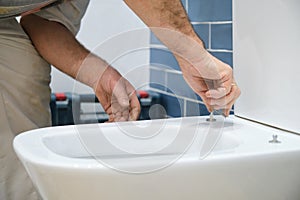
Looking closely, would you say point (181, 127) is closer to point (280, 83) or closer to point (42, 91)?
point (280, 83)

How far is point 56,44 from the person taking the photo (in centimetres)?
106

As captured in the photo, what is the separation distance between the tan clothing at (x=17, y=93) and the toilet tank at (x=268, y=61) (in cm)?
44

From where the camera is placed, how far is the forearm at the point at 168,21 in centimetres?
84

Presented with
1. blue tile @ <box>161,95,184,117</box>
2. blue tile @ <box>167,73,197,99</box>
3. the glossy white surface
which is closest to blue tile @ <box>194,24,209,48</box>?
blue tile @ <box>161,95,184,117</box>

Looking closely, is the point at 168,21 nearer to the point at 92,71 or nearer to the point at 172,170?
the point at 92,71

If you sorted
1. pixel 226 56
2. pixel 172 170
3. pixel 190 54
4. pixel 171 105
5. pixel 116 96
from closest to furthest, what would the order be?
1. pixel 172 170
2. pixel 190 54
3. pixel 116 96
4. pixel 226 56
5. pixel 171 105

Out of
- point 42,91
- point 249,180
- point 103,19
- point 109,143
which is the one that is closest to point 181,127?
point 109,143

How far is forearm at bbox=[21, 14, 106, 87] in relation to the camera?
1.05 metres

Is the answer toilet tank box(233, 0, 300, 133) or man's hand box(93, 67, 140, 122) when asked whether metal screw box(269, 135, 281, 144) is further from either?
man's hand box(93, 67, 140, 122)

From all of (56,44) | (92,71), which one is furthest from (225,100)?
(56,44)

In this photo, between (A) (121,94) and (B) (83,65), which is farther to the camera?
(B) (83,65)

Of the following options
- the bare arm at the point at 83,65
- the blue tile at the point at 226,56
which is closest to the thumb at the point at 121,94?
the bare arm at the point at 83,65

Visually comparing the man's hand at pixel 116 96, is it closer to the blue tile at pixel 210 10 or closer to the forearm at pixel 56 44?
the forearm at pixel 56 44

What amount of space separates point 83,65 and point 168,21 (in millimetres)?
257
